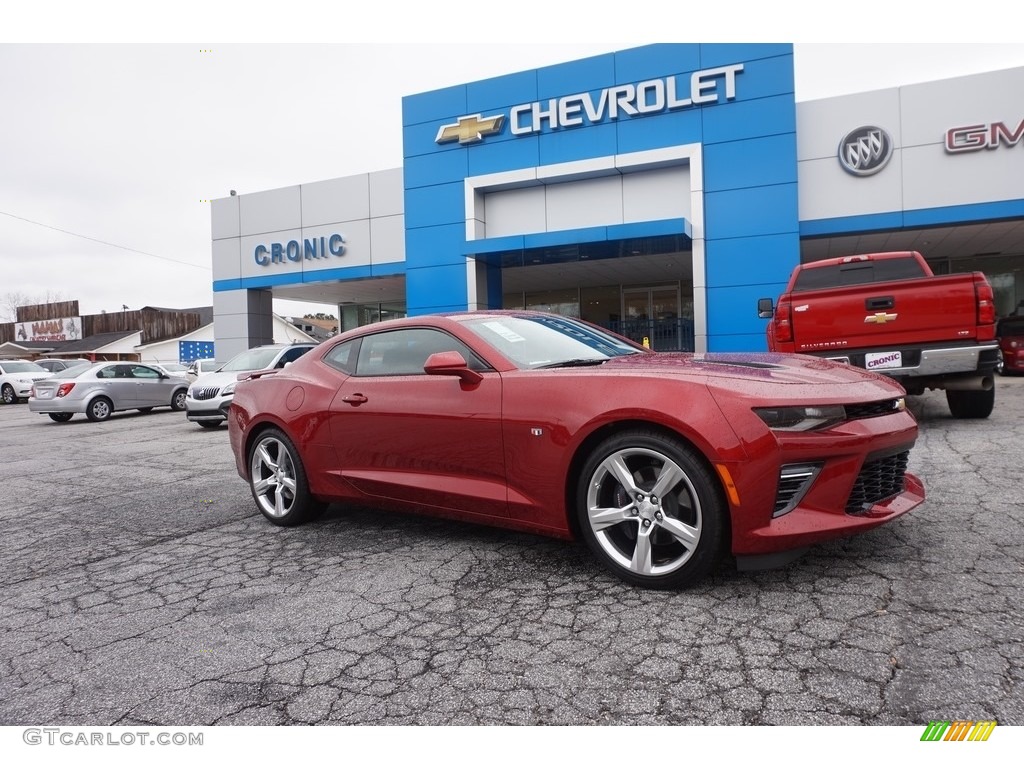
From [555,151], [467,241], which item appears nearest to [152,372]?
[467,241]

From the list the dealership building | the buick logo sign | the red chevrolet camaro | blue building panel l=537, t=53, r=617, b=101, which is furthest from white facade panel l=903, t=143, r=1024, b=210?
the red chevrolet camaro

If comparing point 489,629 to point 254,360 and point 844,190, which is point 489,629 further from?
point 844,190

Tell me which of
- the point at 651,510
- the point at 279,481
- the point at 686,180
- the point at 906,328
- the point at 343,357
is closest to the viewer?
the point at 651,510

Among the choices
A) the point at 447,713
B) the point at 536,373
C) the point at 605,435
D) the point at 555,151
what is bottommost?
the point at 447,713

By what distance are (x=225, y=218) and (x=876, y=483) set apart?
22.9 meters

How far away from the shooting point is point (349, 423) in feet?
13.1

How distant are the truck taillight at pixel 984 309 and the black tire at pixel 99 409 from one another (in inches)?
658

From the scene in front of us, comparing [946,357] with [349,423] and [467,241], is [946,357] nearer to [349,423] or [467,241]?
[349,423]

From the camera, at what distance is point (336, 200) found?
2002 cm

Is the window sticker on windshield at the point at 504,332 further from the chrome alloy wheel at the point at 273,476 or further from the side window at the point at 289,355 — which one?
the side window at the point at 289,355

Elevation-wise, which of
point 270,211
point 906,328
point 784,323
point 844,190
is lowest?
point 906,328

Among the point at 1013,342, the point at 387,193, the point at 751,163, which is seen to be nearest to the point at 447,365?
the point at 751,163

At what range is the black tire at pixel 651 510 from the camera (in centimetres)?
277
